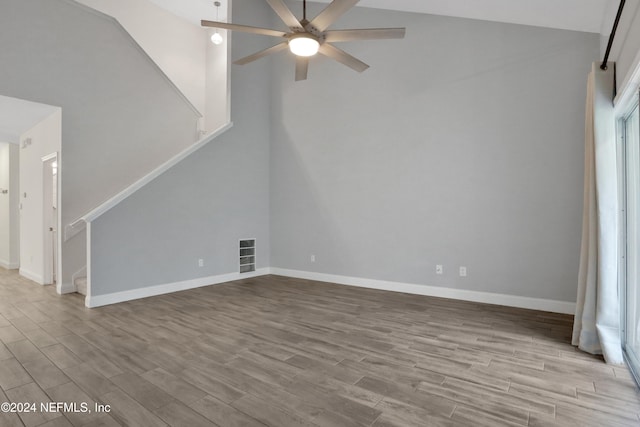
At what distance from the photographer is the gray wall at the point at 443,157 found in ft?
13.0

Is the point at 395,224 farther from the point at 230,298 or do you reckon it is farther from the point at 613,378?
the point at 613,378

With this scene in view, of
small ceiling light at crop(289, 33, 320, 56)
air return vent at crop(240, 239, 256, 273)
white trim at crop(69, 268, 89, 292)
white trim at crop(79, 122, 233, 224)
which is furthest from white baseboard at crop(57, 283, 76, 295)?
small ceiling light at crop(289, 33, 320, 56)

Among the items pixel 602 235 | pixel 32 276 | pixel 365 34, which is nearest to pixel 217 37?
pixel 365 34

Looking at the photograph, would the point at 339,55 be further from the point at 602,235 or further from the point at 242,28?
the point at 602,235

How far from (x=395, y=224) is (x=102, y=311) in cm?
390

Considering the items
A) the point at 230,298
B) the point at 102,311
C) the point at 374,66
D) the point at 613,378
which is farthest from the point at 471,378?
the point at 374,66

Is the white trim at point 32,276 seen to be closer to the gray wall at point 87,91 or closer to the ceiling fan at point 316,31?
the gray wall at point 87,91

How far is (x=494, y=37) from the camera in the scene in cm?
429

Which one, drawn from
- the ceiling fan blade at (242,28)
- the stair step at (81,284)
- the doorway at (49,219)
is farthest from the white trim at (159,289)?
the ceiling fan blade at (242,28)

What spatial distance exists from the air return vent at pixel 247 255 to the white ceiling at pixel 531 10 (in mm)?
4265

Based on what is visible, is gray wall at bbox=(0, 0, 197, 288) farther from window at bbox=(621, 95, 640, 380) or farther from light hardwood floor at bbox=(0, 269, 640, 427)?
window at bbox=(621, 95, 640, 380)

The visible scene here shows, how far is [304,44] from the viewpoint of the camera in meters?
3.09

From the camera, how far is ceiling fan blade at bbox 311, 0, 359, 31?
263 centimetres

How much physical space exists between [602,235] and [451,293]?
2.08 metres
